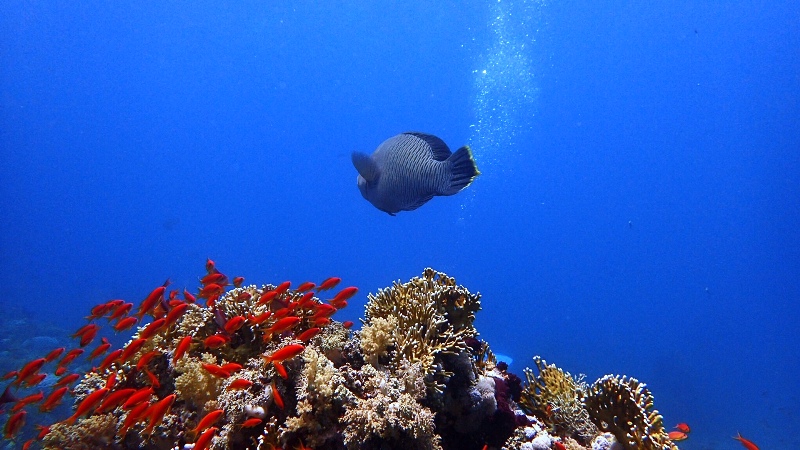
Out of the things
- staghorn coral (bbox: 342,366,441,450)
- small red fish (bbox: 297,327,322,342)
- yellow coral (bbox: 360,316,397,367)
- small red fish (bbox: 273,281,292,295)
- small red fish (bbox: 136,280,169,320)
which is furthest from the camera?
small red fish (bbox: 273,281,292,295)

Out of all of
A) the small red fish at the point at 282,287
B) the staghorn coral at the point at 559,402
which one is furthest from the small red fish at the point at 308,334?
the staghorn coral at the point at 559,402

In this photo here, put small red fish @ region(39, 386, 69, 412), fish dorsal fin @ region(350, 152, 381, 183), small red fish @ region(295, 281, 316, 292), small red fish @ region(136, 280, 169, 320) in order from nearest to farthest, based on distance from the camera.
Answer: fish dorsal fin @ region(350, 152, 381, 183) < small red fish @ region(39, 386, 69, 412) < small red fish @ region(136, 280, 169, 320) < small red fish @ region(295, 281, 316, 292)

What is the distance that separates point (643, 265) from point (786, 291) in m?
29.0

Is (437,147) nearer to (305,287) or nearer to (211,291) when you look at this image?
(305,287)

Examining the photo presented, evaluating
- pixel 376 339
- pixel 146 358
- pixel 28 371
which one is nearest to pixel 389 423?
pixel 376 339

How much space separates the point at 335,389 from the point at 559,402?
2.75 m

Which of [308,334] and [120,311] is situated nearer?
[308,334]

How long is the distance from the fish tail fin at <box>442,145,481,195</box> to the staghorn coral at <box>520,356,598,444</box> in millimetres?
2676

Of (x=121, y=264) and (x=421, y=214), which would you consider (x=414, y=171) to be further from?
(x=121, y=264)

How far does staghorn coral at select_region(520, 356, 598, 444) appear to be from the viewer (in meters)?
4.34

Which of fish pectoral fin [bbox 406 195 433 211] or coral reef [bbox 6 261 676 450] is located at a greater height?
fish pectoral fin [bbox 406 195 433 211]

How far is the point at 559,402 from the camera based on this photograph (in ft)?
14.9

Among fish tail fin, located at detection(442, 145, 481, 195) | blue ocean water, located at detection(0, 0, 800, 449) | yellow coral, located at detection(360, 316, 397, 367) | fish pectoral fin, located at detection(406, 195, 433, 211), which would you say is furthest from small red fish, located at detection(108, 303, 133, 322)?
blue ocean water, located at detection(0, 0, 800, 449)

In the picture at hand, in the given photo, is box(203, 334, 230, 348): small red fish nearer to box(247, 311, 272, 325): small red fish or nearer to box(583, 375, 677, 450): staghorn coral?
box(247, 311, 272, 325): small red fish
